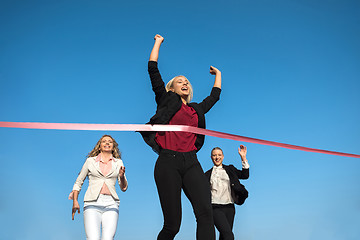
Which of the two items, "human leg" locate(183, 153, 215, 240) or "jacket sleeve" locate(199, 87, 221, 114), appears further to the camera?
"jacket sleeve" locate(199, 87, 221, 114)

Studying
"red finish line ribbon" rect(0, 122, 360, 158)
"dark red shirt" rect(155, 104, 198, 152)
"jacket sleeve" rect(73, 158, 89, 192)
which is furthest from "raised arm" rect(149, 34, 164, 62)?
"jacket sleeve" rect(73, 158, 89, 192)

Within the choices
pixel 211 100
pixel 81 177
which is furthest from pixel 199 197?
pixel 81 177

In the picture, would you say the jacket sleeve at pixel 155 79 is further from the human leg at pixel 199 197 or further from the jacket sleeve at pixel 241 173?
the jacket sleeve at pixel 241 173

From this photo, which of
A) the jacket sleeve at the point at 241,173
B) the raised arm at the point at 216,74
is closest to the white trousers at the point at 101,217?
the raised arm at the point at 216,74

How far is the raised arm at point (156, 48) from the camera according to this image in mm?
4441

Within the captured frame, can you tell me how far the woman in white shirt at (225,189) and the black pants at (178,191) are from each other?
282cm

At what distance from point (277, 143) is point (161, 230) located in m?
2.55

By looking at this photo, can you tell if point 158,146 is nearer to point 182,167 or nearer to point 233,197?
point 182,167

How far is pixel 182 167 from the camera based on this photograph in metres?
4.16

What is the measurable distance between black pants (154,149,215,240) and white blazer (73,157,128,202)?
1.80 meters

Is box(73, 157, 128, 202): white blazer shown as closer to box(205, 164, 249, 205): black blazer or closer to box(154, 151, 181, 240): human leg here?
box(154, 151, 181, 240): human leg

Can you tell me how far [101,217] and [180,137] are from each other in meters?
2.07

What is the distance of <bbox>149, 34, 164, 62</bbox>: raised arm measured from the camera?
14.6ft

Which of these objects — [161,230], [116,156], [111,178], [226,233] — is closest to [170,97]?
[161,230]
